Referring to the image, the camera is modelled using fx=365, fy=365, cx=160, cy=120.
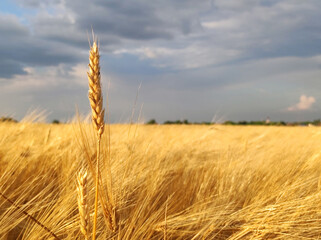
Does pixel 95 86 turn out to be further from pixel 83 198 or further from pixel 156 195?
pixel 156 195

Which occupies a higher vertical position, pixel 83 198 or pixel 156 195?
pixel 83 198

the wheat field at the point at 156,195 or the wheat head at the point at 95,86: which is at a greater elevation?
the wheat head at the point at 95,86

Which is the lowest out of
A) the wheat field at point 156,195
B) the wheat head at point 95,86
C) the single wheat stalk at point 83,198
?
the wheat field at point 156,195

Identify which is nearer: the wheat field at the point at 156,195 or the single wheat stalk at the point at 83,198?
the single wheat stalk at the point at 83,198

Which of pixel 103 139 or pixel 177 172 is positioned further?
pixel 177 172

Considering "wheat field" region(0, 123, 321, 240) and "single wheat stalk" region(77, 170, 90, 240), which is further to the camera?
"wheat field" region(0, 123, 321, 240)

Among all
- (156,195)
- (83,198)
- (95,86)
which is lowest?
(156,195)

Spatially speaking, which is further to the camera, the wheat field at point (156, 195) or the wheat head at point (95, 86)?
the wheat field at point (156, 195)

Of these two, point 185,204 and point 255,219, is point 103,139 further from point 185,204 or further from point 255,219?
point 185,204

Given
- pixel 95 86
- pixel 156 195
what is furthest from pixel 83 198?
pixel 156 195

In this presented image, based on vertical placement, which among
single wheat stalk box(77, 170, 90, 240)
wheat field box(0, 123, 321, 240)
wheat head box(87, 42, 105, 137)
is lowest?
wheat field box(0, 123, 321, 240)

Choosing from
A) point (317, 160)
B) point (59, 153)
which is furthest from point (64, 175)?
point (317, 160)

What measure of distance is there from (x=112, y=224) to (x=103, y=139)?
27 centimetres

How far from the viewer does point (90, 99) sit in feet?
2.80
